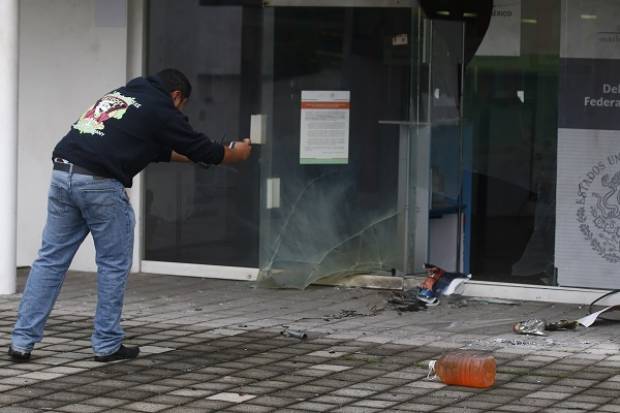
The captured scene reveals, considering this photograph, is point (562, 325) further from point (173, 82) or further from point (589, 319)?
point (173, 82)

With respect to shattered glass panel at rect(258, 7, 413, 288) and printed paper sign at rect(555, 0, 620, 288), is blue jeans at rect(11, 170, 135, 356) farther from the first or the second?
printed paper sign at rect(555, 0, 620, 288)

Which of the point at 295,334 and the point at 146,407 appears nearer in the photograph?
the point at 146,407

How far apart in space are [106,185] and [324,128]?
370cm

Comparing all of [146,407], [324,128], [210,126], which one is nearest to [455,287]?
[324,128]

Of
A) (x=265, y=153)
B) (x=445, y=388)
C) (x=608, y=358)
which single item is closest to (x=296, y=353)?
(x=445, y=388)

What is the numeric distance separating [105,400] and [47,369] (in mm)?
843

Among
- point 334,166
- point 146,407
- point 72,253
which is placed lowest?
point 146,407

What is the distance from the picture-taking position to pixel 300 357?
7.71 metres

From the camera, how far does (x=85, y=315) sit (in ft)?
29.9

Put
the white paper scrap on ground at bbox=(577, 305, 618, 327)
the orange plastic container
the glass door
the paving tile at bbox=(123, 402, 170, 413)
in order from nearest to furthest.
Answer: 1. the paving tile at bbox=(123, 402, 170, 413)
2. the orange plastic container
3. the white paper scrap on ground at bbox=(577, 305, 618, 327)
4. the glass door

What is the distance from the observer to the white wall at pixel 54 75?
11133mm

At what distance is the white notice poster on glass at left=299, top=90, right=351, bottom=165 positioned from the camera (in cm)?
1065

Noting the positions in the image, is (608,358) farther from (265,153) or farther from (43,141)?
(43,141)

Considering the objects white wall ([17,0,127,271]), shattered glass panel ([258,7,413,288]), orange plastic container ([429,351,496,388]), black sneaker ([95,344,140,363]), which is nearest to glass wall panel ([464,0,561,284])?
shattered glass panel ([258,7,413,288])
